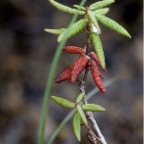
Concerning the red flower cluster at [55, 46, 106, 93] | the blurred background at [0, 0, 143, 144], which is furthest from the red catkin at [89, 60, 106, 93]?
the blurred background at [0, 0, 143, 144]

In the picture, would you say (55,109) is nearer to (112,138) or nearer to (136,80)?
(112,138)

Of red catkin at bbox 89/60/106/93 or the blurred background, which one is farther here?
the blurred background

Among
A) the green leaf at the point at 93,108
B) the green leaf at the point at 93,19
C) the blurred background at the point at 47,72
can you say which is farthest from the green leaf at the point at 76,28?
the blurred background at the point at 47,72

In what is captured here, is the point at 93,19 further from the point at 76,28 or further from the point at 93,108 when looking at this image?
the point at 93,108

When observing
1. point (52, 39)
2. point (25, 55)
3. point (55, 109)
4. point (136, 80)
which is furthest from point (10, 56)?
point (136, 80)

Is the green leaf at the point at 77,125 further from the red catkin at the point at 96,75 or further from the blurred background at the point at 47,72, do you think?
the blurred background at the point at 47,72

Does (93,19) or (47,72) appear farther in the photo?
(47,72)

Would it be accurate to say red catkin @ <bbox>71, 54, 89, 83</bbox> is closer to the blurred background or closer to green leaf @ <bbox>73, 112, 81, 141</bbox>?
green leaf @ <bbox>73, 112, 81, 141</bbox>

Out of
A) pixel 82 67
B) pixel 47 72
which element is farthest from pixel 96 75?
pixel 47 72
